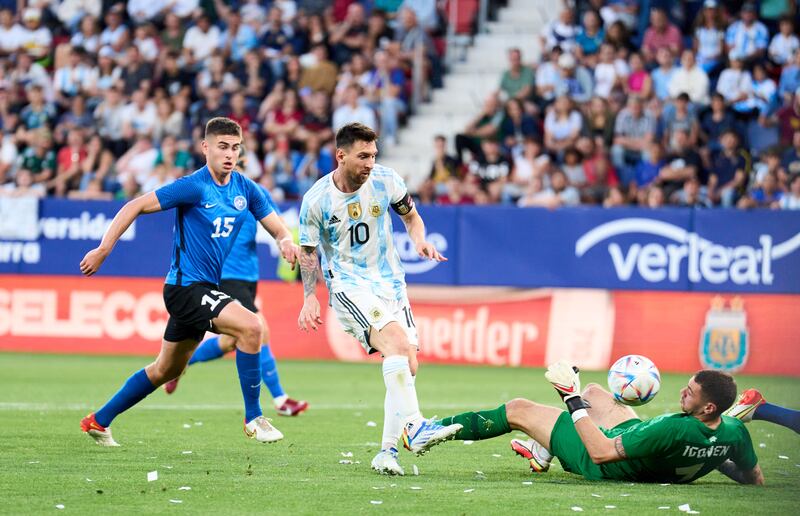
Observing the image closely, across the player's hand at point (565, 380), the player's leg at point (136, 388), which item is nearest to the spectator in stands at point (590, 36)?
the player's leg at point (136, 388)

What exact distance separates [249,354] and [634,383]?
3073 millimetres

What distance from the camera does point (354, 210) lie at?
915 cm

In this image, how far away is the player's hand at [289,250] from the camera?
956cm

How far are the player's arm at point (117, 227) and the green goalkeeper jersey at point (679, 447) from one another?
12.1 ft

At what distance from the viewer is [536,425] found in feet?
28.0

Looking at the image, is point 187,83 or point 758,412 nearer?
point 758,412

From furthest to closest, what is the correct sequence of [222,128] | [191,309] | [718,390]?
[222,128]
[191,309]
[718,390]

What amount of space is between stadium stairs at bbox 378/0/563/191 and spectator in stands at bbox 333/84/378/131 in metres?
1.02

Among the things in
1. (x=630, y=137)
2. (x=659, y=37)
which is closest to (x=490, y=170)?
(x=630, y=137)

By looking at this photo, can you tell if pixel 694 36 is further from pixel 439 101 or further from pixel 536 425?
pixel 536 425

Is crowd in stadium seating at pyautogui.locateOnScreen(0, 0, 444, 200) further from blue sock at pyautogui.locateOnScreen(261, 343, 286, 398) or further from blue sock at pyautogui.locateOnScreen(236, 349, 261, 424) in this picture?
blue sock at pyautogui.locateOnScreen(236, 349, 261, 424)

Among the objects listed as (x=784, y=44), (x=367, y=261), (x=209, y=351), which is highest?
(x=784, y=44)

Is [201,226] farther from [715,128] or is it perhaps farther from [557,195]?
[715,128]

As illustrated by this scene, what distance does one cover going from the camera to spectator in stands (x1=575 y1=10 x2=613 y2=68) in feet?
75.7
